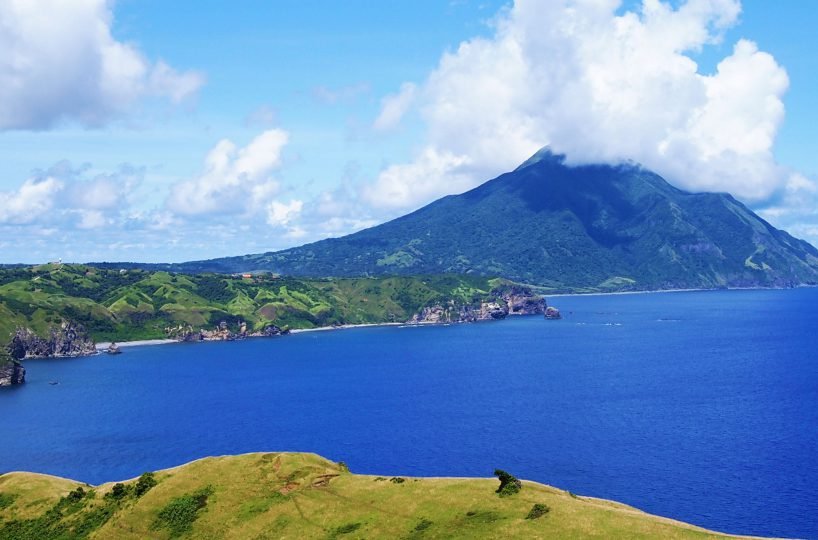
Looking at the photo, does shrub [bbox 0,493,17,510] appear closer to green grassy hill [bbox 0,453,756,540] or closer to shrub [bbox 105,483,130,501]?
green grassy hill [bbox 0,453,756,540]

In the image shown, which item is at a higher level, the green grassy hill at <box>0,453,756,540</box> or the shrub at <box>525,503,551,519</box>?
the shrub at <box>525,503,551,519</box>

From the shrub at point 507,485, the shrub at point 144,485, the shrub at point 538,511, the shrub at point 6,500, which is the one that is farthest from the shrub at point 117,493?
the shrub at point 538,511

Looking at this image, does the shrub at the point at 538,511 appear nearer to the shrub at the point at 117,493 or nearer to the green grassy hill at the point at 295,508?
the green grassy hill at the point at 295,508

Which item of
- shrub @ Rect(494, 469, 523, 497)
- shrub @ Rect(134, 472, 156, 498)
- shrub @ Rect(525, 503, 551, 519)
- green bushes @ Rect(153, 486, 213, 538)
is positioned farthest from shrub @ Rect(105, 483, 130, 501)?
shrub @ Rect(525, 503, 551, 519)

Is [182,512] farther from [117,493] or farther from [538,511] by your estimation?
[538,511]

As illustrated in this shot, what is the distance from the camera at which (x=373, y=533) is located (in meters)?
85.5

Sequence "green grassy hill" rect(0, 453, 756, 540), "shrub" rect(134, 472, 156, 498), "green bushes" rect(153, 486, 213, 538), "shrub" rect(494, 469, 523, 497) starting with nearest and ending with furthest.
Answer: "green grassy hill" rect(0, 453, 756, 540) → "shrub" rect(494, 469, 523, 497) → "green bushes" rect(153, 486, 213, 538) → "shrub" rect(134, 472, 156, 498)

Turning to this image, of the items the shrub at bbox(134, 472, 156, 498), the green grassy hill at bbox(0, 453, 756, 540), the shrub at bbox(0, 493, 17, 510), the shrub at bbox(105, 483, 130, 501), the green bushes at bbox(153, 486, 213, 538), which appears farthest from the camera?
the shrub at bbox(0, 493, 17, 510)

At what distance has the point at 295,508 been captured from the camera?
93.7m

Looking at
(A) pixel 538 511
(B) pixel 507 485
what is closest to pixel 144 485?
(B) pixel 507 485

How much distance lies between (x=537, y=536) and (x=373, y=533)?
65.0 ft

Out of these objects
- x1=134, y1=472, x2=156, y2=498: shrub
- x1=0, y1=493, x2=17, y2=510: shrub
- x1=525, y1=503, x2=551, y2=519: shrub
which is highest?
x1=525, y1=503, x2=551, y2=519: shrub

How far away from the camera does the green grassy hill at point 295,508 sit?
80375 mm

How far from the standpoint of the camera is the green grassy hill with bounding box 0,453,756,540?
80375 millimetres
